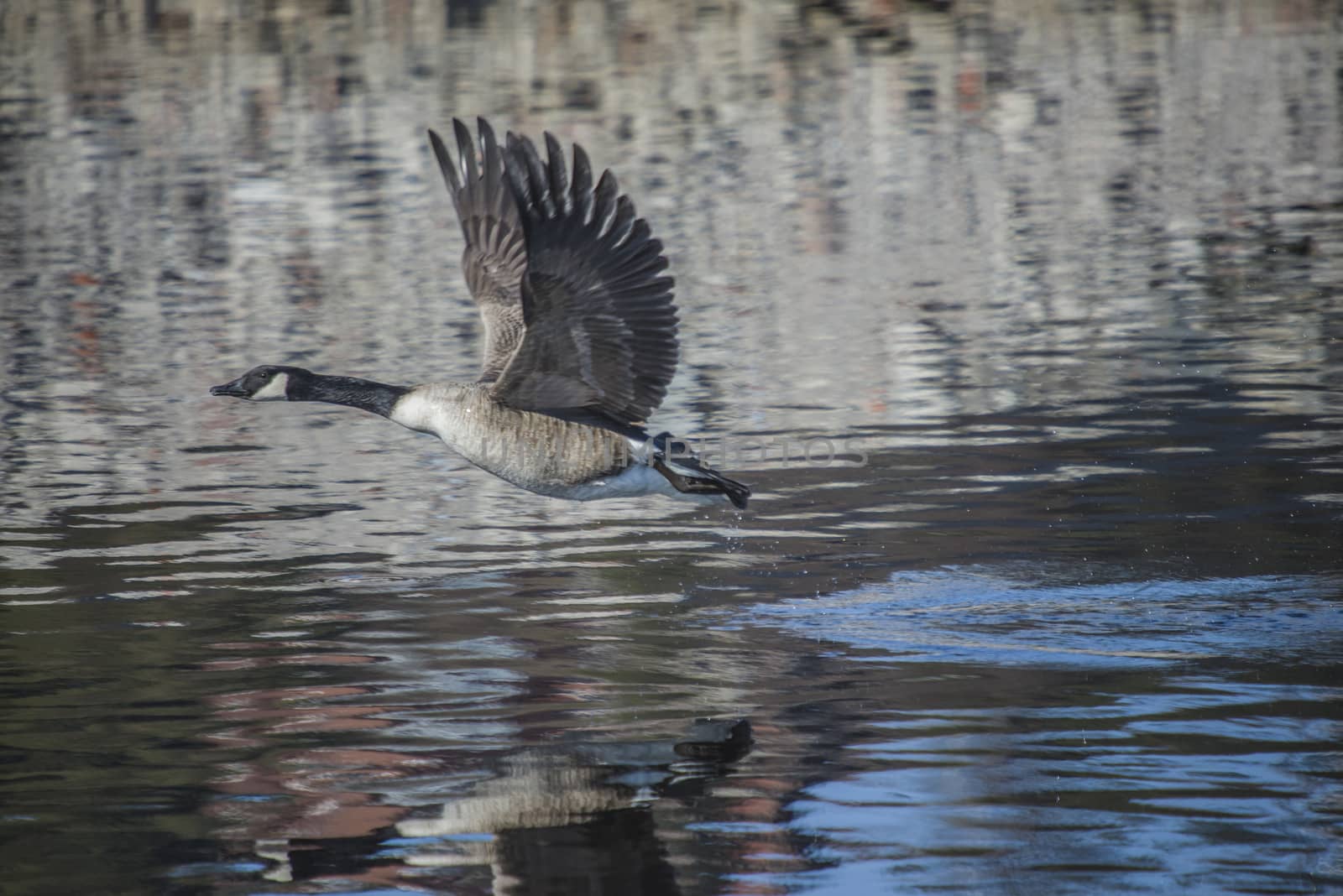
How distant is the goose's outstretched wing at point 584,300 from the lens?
6.93m

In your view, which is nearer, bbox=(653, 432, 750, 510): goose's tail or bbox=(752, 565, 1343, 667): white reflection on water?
bbox=(752, 565, 1343, 667): white reflection on water

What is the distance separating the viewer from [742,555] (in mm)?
8109

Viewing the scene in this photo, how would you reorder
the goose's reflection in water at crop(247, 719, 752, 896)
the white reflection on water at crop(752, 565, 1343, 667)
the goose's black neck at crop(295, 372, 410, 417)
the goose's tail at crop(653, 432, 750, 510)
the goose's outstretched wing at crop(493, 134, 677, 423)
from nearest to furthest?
the goose's reflection in water at crop(247, 719, 752, 896) < the white reflection on water at crop(752, 565, 1343, 667) < the goose's outstretched wing at crop(493, 134, 677, 423) < the goose's tail at crop(653, 432, 750, 510) < the goose's black neck at crop(295, 372, 410, 417)

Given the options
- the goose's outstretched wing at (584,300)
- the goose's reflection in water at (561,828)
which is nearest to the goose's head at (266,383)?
the goose's outstretched wing at (584,300)

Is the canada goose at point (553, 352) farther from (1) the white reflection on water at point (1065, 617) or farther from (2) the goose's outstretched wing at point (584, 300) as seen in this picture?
(1) the white reflection on water at point (1065, 617)

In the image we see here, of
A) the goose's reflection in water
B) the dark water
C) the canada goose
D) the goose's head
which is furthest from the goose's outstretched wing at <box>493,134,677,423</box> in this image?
the goose's reflection in water

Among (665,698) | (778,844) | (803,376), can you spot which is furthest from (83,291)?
(778,844)

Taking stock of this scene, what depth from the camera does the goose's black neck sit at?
313 inches

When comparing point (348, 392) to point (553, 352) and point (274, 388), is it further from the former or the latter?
point (553, 352)

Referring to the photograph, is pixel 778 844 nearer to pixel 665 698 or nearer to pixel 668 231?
pixel 665 698

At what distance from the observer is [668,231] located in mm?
16484

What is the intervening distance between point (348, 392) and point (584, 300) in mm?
1431

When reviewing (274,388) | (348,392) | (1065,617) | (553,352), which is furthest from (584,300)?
(1065,617)

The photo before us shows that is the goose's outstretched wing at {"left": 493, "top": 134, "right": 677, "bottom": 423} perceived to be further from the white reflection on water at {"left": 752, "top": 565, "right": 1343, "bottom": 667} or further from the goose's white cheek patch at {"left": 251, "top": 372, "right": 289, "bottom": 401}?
the goose's white cheek patch at {"left": 251, "top": 372, "right": 289, "bottom": 401}
